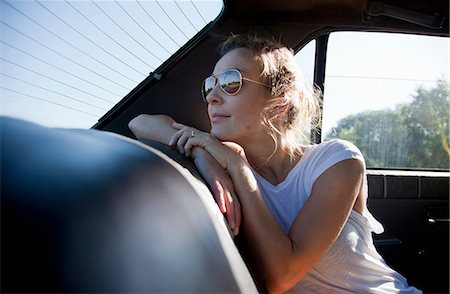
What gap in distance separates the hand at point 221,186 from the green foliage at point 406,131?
70.6 inches

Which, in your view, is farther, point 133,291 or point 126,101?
point 126,101

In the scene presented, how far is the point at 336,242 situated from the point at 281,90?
0.59m

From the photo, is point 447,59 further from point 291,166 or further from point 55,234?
point 55,234

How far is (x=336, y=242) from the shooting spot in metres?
1.47

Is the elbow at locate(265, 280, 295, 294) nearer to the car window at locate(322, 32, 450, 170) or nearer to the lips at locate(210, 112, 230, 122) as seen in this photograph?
the lips at locate(210, 112, 230, 122)

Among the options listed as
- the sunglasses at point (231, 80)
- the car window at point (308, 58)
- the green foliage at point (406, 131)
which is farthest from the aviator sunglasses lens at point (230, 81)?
the green foliage at point (406, 131)

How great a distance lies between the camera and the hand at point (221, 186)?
110cm

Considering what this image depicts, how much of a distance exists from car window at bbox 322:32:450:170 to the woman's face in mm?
1177

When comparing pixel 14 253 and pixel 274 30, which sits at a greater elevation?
pixel 274 30

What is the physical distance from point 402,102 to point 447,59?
13.9 inches

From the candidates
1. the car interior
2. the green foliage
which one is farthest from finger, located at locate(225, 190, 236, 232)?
the green foliage

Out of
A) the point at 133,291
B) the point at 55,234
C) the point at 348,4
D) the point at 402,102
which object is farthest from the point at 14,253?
the point at 402,102

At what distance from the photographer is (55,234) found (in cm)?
62

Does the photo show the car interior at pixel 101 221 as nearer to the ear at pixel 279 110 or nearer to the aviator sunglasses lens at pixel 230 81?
the aviator sunglasses lens at pixel 230 81
